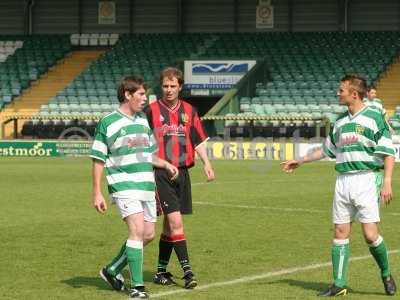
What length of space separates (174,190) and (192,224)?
5.71 m

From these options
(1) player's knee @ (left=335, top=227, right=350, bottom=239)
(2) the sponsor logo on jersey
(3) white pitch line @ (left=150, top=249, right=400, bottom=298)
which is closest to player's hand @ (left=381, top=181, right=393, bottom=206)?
(1) player's knee @ (left=335, top=227, right=350, bottom=239)

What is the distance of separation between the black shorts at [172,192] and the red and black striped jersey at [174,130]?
0.14 m

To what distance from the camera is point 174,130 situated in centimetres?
993

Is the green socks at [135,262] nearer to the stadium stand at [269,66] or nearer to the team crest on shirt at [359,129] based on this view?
the team crest on shirt at [359,129]

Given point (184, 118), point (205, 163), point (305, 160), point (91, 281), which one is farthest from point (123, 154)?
point (305, 160)

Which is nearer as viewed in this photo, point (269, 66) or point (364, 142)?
point (364, 142)

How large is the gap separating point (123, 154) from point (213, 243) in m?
4.27

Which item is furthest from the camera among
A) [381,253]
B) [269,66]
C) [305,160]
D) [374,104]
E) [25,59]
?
[25,59]

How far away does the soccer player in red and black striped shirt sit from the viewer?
980cm

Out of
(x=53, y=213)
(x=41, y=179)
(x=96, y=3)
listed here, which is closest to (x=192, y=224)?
(x=53, y=213)

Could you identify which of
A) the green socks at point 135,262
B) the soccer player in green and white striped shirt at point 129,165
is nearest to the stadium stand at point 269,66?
the soccer player in green and white striped shirt at point 129,165

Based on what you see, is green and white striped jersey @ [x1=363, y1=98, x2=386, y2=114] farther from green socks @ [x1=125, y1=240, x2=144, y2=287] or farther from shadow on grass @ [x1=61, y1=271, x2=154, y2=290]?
shadow on grass @ [x1=61, y1=271, x2=154, y2=290]

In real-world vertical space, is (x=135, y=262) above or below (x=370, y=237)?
below

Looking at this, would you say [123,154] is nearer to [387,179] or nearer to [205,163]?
[205,163]
